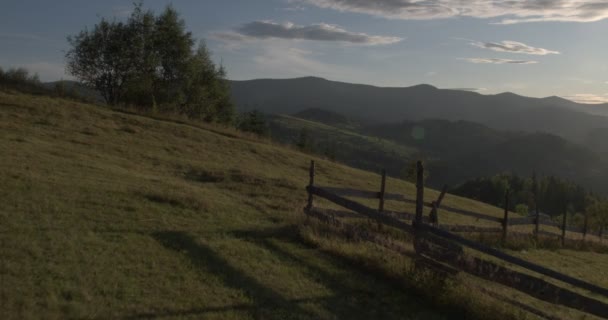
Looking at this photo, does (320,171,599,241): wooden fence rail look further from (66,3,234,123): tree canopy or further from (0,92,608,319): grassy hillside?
(66,3,234,123): tree canopy

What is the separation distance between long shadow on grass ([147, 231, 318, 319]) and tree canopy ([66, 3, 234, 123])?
1259 inches

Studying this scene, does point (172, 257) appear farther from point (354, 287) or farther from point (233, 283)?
point (354, 287)

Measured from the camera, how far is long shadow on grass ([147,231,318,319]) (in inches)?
275

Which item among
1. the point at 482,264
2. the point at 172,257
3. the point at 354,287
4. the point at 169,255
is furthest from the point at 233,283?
the point at 482,264

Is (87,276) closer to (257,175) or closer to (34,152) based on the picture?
(34,152)

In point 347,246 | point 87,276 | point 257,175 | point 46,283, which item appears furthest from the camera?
point 257,175

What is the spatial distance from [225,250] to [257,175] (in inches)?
484

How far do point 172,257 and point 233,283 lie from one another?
1.47 meters

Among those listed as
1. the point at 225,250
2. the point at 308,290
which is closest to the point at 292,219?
the point at 225,250

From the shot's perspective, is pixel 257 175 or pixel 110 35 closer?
pixel 257 175

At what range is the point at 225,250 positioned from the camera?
380 inches

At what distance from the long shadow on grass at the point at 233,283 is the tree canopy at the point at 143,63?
3199 centimetres

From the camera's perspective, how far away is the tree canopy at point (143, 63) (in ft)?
137

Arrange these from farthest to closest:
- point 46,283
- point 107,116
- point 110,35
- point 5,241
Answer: point 110,35, point 107,116, point 5,241, point 46,283
